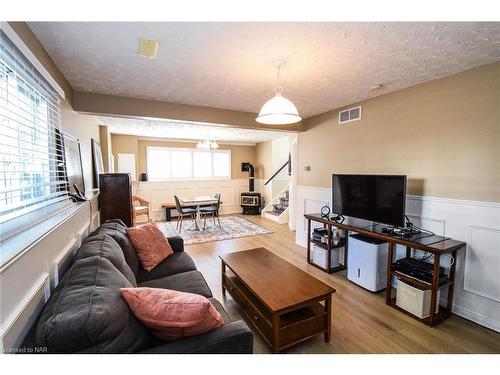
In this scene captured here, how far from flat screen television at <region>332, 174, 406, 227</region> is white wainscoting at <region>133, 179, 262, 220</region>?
15.1 feet

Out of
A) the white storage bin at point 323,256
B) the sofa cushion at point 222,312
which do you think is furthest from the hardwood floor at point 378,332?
the sofa cushion at point 222,312

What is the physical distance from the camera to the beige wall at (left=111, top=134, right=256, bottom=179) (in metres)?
5.88

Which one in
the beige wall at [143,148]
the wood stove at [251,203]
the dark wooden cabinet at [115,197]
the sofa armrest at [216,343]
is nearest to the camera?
the sofa armrest at [216,343]

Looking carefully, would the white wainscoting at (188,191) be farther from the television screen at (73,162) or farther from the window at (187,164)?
the television screen at (73,162)

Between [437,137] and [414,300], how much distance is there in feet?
5.39

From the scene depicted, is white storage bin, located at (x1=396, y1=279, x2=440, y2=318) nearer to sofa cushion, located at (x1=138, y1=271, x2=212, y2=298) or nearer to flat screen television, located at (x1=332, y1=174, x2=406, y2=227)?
flat screen television, located at (x1=332, y1=174, x2=406, y2=227)

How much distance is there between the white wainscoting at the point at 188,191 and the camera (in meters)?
6.40

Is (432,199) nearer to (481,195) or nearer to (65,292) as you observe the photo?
(481,195)

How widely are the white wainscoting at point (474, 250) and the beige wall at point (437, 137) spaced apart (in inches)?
4.5

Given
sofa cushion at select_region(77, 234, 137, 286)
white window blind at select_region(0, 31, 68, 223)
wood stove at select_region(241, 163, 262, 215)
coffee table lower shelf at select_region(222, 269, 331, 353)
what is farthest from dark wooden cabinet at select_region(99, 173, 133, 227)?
wood stove at select_region(241, 163, 262, 215)

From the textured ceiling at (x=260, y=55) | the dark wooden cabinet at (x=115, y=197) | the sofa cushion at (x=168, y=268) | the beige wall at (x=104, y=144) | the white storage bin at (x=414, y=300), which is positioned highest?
the textured ceiling at (x=260, y=55)

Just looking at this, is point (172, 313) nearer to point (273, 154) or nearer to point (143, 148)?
point (143, 148)

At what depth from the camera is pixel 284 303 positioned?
5.34 ft

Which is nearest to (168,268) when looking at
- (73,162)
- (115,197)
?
(73,162)
